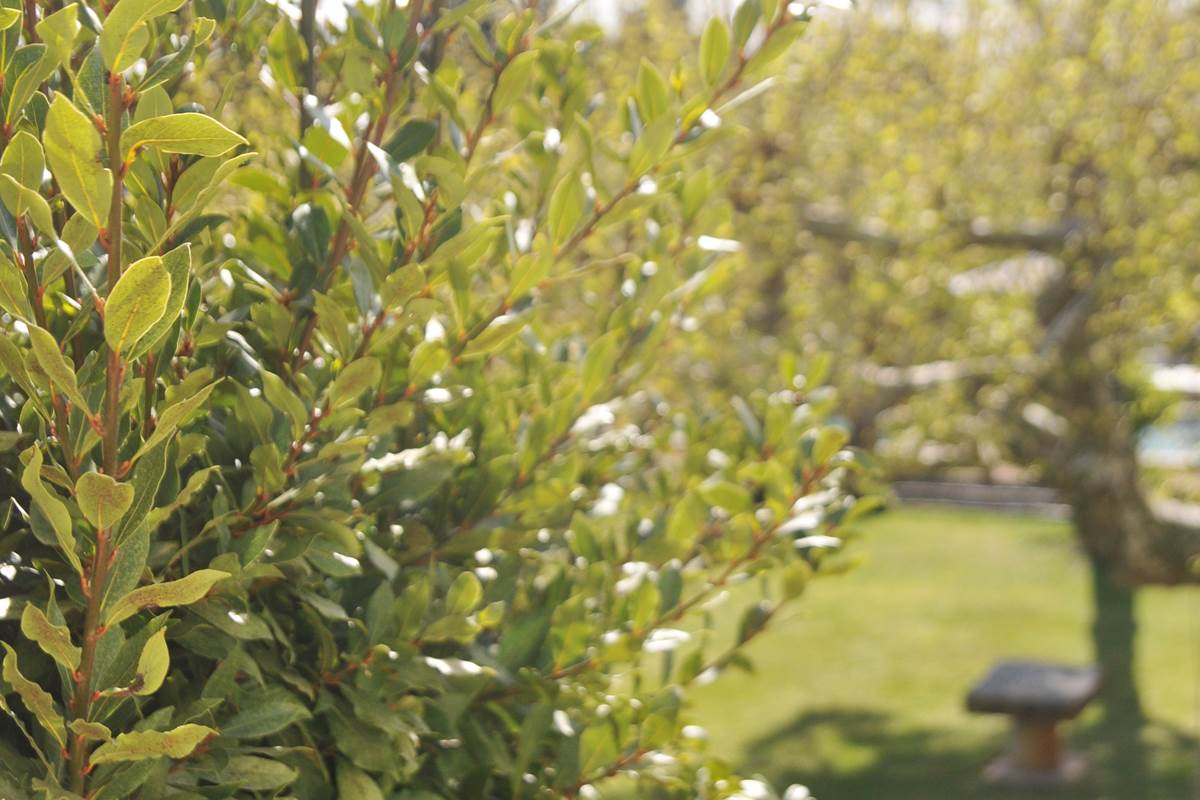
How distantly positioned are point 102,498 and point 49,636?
0.12 m

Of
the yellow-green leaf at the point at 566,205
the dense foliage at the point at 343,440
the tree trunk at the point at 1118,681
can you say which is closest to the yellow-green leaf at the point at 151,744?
Result: the dense foliage at the point at 343,440

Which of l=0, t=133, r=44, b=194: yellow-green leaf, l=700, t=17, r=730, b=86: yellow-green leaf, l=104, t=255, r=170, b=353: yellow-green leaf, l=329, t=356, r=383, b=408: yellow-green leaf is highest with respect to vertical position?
l=700, t=17, r=730, b=86: yellow-green leaf

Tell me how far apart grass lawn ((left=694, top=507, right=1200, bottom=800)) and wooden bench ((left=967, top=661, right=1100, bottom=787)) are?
18 cm

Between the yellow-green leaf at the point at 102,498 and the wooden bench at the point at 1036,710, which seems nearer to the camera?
the yellow-green leaf at the point at 102,498

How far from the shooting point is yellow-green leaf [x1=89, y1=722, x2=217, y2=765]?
1.03m

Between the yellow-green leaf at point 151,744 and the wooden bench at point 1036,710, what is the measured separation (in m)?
7.48

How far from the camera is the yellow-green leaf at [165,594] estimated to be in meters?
1.03

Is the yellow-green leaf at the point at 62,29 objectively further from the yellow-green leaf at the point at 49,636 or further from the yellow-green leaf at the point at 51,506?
the yellow-green leaf at the point at 49,636

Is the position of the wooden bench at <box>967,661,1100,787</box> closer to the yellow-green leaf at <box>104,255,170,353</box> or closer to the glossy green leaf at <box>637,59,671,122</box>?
the glossy green leaf at <box>637,59,671,122</box>

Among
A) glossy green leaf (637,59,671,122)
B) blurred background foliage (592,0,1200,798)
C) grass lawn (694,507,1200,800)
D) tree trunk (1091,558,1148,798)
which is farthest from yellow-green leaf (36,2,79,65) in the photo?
tree trunk (1091,558,1148,798)

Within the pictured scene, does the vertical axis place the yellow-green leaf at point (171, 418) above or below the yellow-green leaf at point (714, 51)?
below

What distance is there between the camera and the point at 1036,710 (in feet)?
25.4

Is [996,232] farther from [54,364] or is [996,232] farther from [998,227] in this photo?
[54,364]

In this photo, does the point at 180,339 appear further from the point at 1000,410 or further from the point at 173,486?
the point at 1000,410
